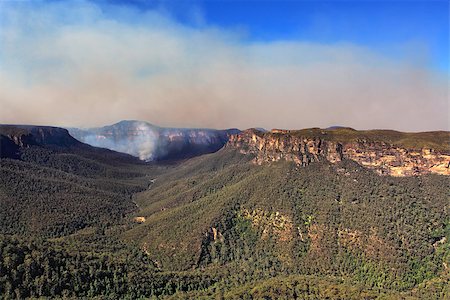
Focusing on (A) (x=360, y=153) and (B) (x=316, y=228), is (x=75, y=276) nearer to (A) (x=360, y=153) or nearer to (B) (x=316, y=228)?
(B) (x=316, y=228)

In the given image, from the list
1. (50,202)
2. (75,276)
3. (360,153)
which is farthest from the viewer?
(50,202)

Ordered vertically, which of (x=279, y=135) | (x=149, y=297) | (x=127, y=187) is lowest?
(x=149, y=297)

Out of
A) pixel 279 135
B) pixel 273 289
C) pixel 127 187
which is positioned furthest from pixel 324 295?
pixel 127 187

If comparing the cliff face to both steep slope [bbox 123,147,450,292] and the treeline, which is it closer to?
steep slope [bbox 123,147,450,292]

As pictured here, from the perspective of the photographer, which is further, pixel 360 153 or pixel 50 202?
pixel 50 202

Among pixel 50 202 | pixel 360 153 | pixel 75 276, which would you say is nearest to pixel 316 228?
pixel 360 153

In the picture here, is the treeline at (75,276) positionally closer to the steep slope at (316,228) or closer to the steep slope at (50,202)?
the steep slope at (316,228)

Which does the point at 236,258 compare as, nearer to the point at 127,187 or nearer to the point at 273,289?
the point at 273,289

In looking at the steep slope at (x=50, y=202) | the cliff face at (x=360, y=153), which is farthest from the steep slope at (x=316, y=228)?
the steep slope at (x=50, y=202)

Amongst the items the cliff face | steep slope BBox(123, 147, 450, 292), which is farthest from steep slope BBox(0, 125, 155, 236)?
the cliff face
